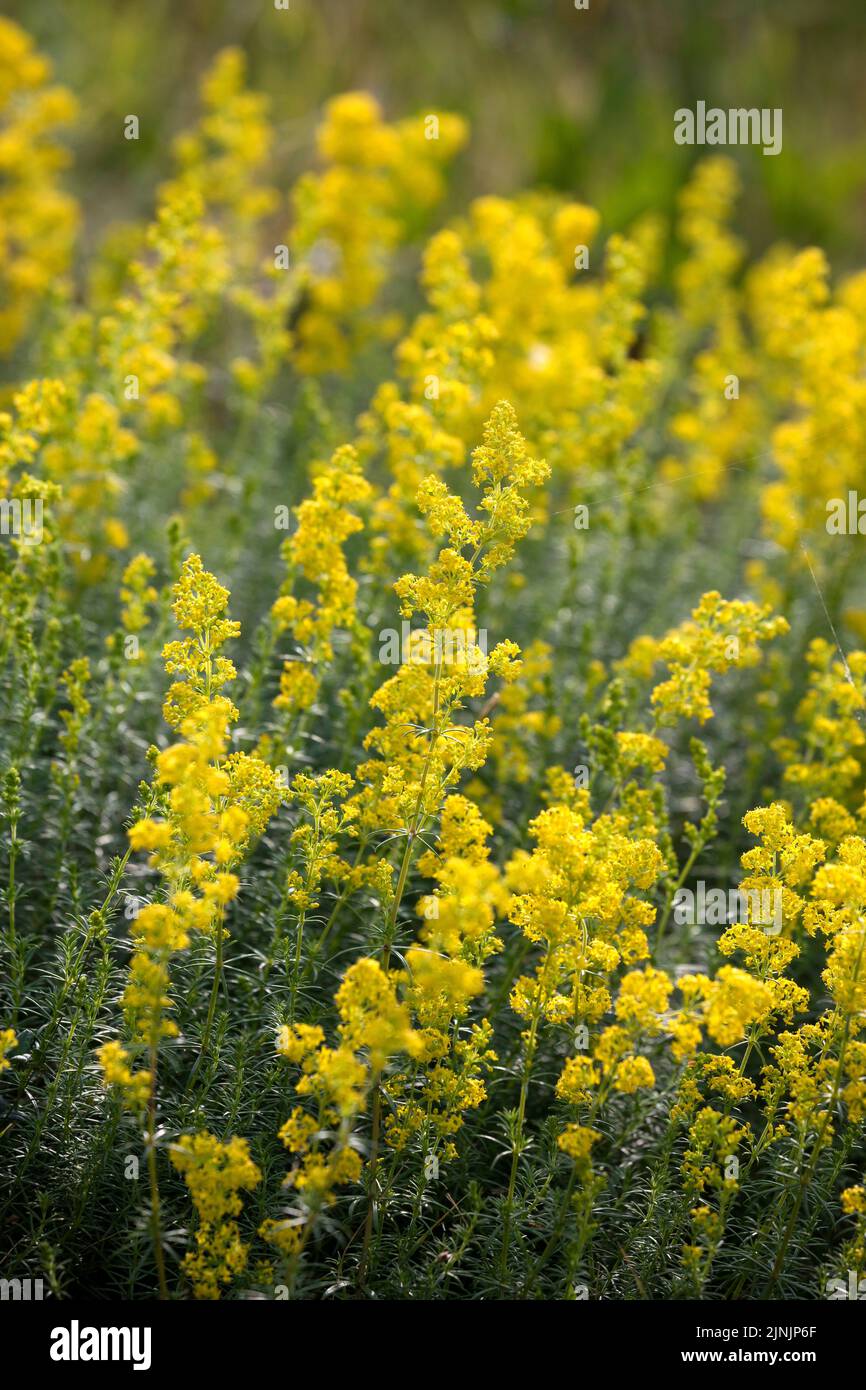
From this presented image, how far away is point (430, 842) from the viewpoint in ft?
12.3

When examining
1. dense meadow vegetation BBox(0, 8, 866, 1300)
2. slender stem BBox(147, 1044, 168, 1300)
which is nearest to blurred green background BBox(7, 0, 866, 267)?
dense meadow vegetation BBox(0, 8, 866, 1300)

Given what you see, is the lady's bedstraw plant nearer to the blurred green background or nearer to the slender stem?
the slender stem

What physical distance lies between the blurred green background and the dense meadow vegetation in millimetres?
4740

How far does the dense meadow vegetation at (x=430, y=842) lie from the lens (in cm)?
284

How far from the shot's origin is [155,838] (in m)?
2.51

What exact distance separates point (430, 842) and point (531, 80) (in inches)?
416

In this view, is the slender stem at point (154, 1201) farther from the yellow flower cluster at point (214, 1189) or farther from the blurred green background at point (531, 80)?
the blurred green background at point (531, 80)

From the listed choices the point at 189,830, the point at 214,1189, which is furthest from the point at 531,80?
the point at 214,1189

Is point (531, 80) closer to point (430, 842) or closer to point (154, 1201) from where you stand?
point (430, 842)

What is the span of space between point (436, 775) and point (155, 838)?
810 mm

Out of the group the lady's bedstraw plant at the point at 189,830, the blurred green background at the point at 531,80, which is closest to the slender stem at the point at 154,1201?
the lady's bedstraw plant at the point at 189,830

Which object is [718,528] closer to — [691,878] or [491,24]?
[691,878]

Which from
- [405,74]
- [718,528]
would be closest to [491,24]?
[405,74]
